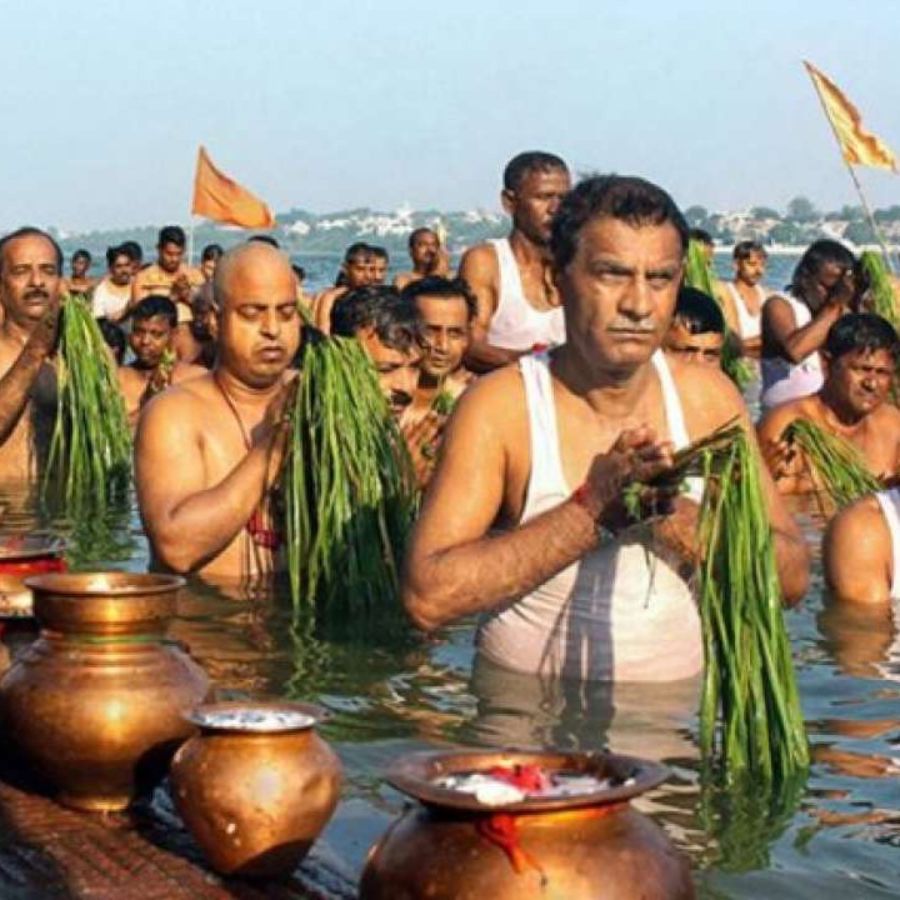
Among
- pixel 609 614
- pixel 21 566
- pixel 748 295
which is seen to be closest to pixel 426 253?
pixel 748 295

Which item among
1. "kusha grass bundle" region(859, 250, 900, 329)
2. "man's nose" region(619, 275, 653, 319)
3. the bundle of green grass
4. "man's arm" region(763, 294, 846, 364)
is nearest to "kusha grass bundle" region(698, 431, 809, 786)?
the bundle of green grass

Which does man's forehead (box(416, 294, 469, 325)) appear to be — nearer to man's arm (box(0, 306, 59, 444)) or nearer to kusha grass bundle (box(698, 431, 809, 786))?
man's arm (box(0, 306, 59, 444))

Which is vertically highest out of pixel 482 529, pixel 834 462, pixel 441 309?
pixel 441 309

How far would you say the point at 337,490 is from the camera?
25.7 feet

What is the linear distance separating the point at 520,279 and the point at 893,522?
3138 mm

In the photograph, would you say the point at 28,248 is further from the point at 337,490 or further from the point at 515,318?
the point at 337,490

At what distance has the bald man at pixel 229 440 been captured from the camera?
7.62m

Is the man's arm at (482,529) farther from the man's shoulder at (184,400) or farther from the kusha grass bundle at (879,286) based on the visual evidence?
the kusha grass bundle at (879,286)

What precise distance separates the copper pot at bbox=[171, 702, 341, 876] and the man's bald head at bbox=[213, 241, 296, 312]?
3.27 m

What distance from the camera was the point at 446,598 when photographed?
18.3 ft

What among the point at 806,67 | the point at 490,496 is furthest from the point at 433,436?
the point at 806,67

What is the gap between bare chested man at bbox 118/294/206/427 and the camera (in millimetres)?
14773

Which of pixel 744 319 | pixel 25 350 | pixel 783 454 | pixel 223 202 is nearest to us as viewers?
pixel 25 350

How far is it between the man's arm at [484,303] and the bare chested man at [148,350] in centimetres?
436
